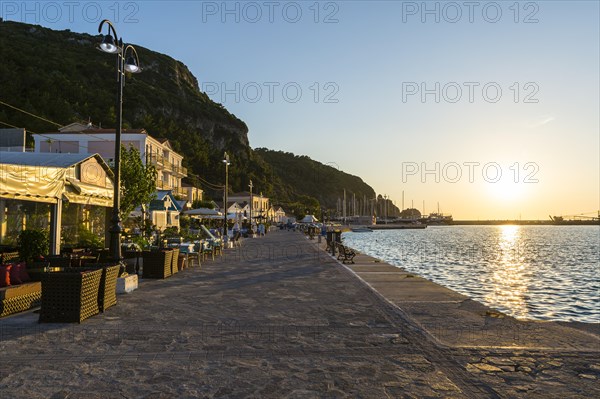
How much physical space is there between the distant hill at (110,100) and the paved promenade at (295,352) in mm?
65777

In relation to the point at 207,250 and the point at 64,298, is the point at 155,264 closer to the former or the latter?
the point at 64,298

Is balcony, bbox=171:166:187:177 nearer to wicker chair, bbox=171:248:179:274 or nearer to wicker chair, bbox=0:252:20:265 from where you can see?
wicker chair, bbox=171:248:179:274

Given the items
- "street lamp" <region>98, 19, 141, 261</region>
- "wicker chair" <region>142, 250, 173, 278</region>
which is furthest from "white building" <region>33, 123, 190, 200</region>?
"street lamp" <region>98, 19, 141, 261</region>

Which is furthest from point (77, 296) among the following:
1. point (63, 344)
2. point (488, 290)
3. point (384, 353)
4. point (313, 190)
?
point (313, 190)

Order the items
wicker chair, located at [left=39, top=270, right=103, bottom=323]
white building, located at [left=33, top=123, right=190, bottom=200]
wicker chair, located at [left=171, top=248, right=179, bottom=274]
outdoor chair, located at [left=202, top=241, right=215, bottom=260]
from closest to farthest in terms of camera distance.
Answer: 1. wicker chair, located at [left=39, top=270, right=103, bottom=323]
2. wicker chair, located at [left=171, top=248, right=179, bottom=274]
3. outdoor chair, located at [left=202, top=241, right=215, bottom=260]
4. white building, located at [left=33, top=123, right=190, bottom=200]

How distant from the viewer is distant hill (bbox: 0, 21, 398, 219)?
235ft

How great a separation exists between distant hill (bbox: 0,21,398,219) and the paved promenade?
65.8 m

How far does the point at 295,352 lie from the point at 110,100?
8835 centimetres

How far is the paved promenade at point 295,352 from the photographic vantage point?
434cm

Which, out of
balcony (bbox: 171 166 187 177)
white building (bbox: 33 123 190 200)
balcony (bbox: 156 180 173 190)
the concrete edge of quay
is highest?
white building (bbox: 33 123 190 200)

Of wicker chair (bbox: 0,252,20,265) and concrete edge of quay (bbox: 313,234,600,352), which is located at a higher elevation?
wicker chair (bbox: 0,252,20,265)

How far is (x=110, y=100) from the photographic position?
275 feet

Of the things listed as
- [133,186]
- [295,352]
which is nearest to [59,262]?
[295,352]

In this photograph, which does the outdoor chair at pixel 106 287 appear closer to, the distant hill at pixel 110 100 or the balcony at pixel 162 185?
the balcony at pixel 162 185
